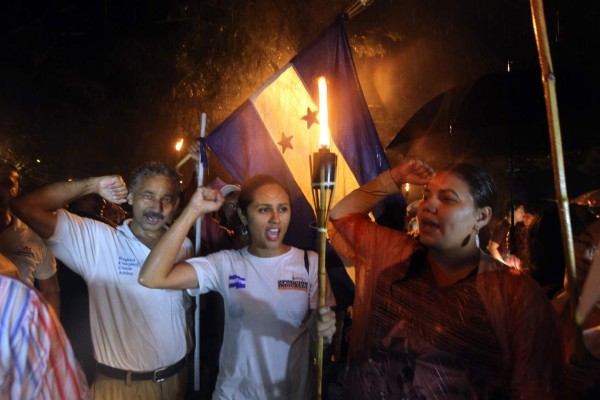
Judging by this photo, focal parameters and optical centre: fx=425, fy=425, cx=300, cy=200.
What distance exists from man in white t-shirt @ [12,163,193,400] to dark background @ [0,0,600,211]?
400cm

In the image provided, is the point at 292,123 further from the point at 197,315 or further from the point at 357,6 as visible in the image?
the point at 197,315

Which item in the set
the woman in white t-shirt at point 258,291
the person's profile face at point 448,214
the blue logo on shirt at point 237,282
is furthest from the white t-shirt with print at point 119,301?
the person's profile face at point 448,214

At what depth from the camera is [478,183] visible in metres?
2.21

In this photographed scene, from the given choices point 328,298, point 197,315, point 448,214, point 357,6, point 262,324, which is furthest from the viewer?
point 357,6

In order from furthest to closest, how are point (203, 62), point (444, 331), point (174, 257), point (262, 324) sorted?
point (203, 62) → point (262, 324) → point (174, 257) → point (444, 331)

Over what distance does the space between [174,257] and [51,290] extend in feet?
6.44

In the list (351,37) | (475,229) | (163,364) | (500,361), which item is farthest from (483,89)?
(351,37)

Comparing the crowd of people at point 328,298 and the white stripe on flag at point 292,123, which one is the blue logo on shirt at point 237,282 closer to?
the crowd of people at point 328,298

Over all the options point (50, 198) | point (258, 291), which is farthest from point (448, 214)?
point (50, 198)

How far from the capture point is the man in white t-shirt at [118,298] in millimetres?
2605

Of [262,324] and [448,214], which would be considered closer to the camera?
[448,214]

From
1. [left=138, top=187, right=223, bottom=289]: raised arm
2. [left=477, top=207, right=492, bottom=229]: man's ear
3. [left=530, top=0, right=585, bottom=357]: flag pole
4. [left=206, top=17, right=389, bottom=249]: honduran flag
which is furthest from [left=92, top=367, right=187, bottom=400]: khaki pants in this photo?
[left=530, top=0, right=585, bottom=357]: flag pole

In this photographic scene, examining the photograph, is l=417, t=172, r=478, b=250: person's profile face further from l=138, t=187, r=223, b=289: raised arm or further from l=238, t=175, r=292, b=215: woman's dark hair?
l=138, t=187, r=223, b=289: raised arm

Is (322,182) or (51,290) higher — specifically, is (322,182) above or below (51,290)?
above
